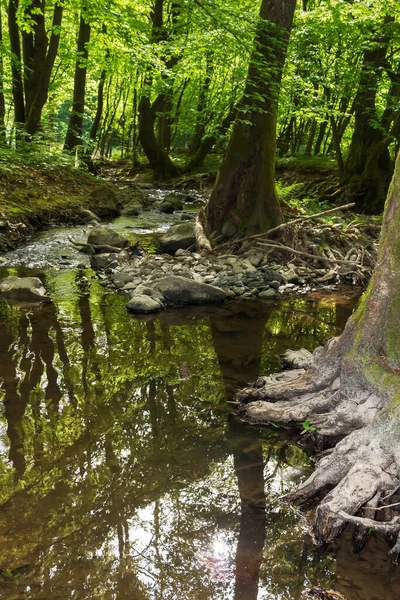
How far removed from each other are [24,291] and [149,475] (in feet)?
16.7

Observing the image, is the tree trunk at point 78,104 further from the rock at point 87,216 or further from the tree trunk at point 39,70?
the rock at point 87,216

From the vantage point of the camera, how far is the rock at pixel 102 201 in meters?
15.9

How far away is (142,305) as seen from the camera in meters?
7.77

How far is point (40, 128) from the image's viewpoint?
17.2 metres

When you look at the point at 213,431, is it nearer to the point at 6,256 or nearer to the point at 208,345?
the point at 208,345

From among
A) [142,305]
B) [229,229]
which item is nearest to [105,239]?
[229,229]

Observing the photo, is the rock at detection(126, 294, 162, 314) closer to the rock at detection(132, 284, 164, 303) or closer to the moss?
the rock at detection(132, 284, 164, 303)

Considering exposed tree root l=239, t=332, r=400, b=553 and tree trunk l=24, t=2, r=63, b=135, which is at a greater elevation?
tree trunk l=24, t=2, r=63, b=135

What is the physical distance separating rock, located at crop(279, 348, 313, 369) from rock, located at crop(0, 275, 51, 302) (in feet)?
13.2

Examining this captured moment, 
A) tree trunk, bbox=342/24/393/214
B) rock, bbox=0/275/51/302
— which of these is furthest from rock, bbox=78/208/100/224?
tree trunk, bbox=342/24/393/214

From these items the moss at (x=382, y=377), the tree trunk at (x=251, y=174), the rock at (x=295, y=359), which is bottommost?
the rock at (x=295, y=359)

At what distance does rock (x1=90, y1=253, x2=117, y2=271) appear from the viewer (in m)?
10.4

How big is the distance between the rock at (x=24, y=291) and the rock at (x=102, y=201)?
313 inches

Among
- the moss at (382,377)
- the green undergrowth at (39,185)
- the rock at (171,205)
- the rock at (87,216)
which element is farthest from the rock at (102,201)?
the moss at (382,377)
